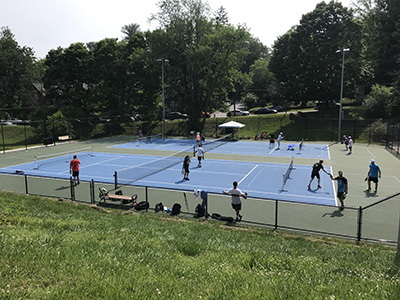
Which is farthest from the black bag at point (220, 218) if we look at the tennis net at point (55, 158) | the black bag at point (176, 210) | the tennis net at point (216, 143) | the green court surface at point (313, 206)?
the tennis net at point (216, 143)

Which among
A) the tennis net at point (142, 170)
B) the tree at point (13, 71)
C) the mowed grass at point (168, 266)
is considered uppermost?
the tree at point (13, 71)

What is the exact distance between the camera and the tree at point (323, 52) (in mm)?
51469

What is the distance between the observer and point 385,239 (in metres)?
11.3

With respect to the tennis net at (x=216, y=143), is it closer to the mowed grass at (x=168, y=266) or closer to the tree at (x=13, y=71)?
the mowed grass at (x=168, y=266)

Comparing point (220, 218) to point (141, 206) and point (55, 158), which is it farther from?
point (55, 158)

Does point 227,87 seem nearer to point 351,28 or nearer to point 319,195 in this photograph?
point 351,28

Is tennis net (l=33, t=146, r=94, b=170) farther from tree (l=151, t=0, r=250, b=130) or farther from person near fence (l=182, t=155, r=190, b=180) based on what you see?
tree (l=151, t=0, r=250, b=130)

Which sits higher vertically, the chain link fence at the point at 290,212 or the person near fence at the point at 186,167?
the person near fence at the point at 186,167

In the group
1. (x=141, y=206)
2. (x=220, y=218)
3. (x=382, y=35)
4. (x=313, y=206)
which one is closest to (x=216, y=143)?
(x=313, y=206)

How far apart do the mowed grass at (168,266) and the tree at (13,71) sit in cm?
5915

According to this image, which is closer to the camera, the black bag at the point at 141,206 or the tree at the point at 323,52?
the black bag at the point at 141,206

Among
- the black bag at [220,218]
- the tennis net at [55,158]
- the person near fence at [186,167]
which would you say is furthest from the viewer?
the tennis net at [55,158]

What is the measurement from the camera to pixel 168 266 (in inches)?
238

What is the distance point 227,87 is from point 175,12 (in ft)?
50.8
